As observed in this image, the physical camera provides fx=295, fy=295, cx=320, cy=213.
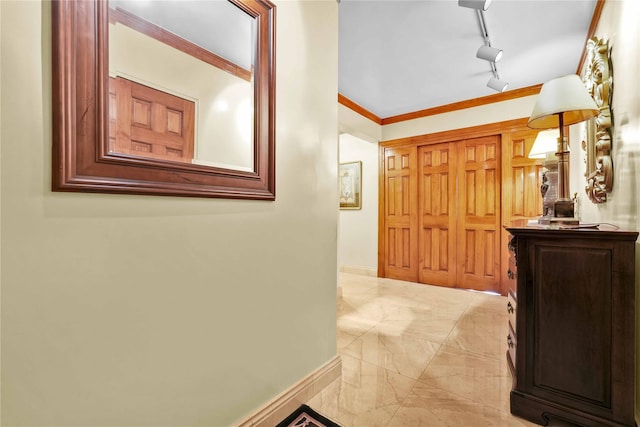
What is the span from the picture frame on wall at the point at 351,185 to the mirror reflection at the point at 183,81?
368 cm

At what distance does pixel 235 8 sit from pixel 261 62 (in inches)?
9.2

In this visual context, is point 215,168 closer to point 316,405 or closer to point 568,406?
point 316,405

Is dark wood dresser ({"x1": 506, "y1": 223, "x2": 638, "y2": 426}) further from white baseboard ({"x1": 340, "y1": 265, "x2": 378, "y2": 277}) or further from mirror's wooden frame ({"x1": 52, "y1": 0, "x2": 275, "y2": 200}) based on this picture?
white baseboard ({"x1": 340, "y1": 265, "x2": 378, "y2": 277})

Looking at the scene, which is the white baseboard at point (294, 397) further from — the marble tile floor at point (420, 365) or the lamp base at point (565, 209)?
the lamp base at point (565, 209)

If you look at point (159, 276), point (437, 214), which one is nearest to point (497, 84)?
point (437, 214)

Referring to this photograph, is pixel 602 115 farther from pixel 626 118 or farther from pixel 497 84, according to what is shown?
Result: pixel 497 84

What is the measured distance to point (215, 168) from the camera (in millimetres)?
1210

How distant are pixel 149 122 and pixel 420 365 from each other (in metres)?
2.12

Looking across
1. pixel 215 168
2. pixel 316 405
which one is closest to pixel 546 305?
pixel 316 405

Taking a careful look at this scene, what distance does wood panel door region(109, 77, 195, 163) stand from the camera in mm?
931

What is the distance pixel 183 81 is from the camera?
1125mm

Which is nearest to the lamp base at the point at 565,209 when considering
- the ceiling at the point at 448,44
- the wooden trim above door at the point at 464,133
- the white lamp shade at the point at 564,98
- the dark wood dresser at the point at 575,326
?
the dark wood dresser at the point at 575,326

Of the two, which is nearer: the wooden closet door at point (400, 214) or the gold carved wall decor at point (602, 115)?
the gold carved wall decor at point (602, 115)

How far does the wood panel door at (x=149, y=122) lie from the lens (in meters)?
0.93
